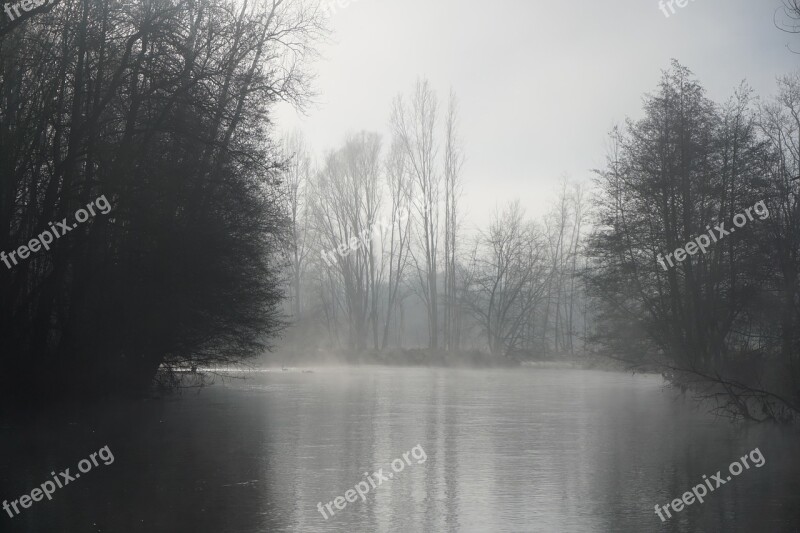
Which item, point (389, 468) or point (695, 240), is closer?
point (389, 468)

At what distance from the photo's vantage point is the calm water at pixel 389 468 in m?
8.50

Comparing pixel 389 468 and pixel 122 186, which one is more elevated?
pixel 122 186

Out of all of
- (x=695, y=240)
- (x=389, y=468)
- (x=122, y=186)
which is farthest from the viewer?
(x=695, y=240)

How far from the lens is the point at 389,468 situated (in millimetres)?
11633

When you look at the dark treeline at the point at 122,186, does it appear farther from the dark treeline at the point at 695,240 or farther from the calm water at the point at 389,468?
the dark treeline at the point at 695,240

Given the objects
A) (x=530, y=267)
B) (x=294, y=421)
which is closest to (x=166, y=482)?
(x=294, y=421)

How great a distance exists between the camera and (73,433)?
589 inches

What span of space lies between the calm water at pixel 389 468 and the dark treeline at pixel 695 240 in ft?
13.5

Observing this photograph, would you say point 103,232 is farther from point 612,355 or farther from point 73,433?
point 612,355

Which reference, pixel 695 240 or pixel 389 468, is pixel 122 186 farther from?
pixel 695 240

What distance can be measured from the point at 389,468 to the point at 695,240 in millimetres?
16918

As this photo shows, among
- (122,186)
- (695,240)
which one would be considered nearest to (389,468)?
(122,186)

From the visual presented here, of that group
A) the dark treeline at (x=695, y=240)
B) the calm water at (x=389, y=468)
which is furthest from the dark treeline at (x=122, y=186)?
the dark treeline at (x=695, y=240)

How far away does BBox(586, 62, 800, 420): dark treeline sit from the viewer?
2380 centimetres
